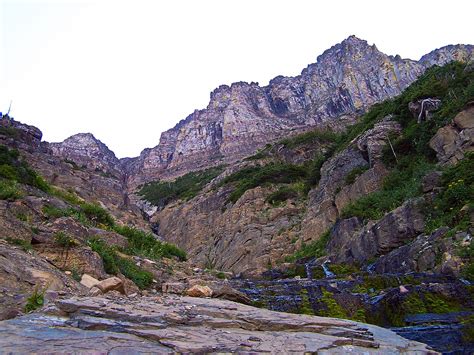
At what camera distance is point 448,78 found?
77.5 ft

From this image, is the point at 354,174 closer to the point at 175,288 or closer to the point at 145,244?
the point at 145,244

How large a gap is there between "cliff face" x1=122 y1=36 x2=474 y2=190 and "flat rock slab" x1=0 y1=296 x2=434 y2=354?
86132mm

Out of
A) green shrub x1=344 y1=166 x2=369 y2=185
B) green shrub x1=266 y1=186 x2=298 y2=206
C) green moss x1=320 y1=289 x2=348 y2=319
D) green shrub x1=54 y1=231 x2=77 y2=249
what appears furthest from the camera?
green shrub x1=266 y1=186 x2=298 y2=206

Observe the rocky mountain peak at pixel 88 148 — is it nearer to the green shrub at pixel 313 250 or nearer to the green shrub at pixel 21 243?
the green shrub at pixel 313 250

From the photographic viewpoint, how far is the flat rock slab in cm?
385

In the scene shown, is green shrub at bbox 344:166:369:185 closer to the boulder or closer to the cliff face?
the boulder

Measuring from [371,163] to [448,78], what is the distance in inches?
282

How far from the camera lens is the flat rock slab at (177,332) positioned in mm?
3846

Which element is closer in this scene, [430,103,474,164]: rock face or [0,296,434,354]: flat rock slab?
[0,296,434,354]: flat rock slab

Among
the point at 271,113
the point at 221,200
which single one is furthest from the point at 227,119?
the point at 221,200

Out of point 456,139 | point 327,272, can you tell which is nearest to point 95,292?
point 327,272

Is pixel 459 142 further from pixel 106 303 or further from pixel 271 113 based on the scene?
pixel 271 113

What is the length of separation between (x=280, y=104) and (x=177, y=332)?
372 ft

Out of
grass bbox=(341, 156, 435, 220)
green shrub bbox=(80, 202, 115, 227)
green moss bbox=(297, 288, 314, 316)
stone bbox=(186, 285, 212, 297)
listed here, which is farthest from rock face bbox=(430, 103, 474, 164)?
green shrub bbox=(80, 202, 115, 227)
